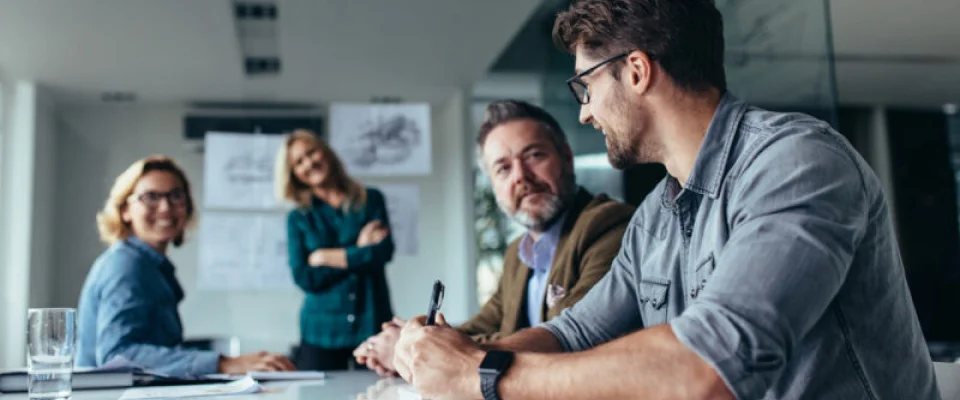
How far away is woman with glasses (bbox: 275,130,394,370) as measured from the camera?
3.49 meters

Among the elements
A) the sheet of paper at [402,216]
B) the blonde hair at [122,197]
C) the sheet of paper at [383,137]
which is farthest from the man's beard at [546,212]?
the sheet of paper at [402,216]

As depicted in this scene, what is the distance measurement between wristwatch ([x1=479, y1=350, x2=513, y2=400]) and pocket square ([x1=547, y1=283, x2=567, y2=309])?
2.73ft

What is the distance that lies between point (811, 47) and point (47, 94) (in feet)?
16.7

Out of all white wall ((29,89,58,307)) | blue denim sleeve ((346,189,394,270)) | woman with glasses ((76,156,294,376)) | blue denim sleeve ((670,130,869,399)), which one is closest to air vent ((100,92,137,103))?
white wall ((29,89,58,307))

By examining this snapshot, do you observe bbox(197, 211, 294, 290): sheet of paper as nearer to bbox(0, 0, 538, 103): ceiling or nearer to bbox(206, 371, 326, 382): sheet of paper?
bbox(0, 0, 538, 103): ceiling

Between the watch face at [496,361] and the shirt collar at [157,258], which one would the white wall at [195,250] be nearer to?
the shirt collar at [157,258]

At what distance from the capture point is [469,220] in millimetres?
5707

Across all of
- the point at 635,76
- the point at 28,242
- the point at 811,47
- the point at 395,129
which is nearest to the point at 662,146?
the point at 635,76

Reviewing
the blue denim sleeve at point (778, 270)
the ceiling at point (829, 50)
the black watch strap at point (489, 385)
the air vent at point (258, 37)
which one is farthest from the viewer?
the air vent at point (258, 37)

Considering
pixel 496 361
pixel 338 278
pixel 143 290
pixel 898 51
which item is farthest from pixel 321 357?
pixel 898 51

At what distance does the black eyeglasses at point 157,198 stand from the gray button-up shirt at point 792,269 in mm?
1969

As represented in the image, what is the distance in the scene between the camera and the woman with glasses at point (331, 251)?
3.49 m

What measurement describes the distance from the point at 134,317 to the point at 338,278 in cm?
128

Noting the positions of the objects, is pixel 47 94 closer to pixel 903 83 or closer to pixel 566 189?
pixel 566 189
